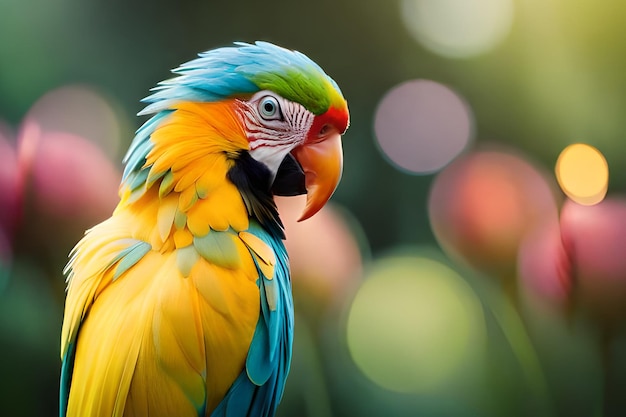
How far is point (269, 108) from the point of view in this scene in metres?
0.84

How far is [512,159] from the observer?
143 cm

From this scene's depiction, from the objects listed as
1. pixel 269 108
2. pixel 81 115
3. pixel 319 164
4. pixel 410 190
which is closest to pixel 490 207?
pixel 410 190

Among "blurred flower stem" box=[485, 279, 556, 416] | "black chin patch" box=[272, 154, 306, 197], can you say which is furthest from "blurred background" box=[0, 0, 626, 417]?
"black chin patch" box=[272, 154, 306, 197]

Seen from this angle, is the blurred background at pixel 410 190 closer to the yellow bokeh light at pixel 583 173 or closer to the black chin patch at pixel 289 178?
the yellow bokeh light at pixel 583 173

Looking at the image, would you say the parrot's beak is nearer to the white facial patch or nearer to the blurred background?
the white facial patch

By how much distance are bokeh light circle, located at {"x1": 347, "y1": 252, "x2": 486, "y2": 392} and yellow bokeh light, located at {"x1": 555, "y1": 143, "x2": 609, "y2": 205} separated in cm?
38

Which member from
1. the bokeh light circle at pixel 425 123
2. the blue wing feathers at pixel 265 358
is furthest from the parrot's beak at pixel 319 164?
the bokeh light circle at pixel 425 123

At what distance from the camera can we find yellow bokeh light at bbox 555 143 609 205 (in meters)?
1.40

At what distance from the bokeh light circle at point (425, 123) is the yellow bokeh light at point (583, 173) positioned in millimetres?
264

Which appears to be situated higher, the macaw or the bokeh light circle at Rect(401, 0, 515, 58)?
the bokeh light circle at Rect(401, 0, 515, 58)

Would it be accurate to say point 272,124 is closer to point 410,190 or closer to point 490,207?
point 410,190

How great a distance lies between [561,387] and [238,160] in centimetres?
110

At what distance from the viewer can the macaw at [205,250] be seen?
0.72m

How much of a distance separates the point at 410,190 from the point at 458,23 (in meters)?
0.47
